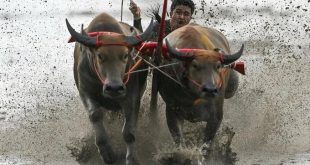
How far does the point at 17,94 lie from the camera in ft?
42.3

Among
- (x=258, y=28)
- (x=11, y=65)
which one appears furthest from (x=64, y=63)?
(x=258, y=28)

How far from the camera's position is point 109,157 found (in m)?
9.28

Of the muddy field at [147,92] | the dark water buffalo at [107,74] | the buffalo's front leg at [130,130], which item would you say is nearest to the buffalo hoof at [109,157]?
the dark water buffalo at [107,74]

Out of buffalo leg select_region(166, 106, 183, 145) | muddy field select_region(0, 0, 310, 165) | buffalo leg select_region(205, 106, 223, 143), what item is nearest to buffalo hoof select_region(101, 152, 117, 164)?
muddy field select_region(0, 0, 310, 165)

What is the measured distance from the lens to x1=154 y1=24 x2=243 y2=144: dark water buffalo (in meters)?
8.92

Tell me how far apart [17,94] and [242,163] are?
168 inches

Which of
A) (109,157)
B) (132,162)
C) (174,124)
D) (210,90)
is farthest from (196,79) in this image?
(109,157)

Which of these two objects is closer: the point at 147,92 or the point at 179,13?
the point at 179,13

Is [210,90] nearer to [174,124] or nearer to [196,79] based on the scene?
[196,79]

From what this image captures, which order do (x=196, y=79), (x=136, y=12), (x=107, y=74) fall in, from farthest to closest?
(x=136, y=12) → (x=196, y=79) → (x=107, y=74)

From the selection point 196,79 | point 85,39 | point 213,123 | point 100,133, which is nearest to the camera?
point 85,39

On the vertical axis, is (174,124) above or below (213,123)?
below

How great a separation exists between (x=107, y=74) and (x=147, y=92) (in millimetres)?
2806

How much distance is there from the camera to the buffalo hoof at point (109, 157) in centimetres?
927
